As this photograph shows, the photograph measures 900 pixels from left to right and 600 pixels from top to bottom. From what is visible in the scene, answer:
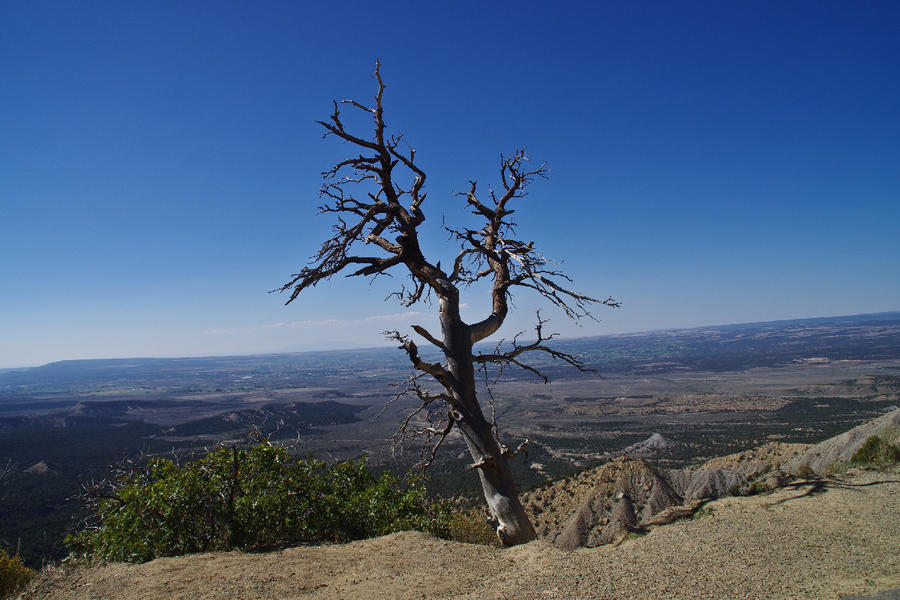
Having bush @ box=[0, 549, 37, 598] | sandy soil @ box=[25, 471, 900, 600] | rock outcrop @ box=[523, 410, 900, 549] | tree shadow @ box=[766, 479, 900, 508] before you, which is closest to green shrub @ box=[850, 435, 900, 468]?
tree shadow @ box=[766, 479, 900, 508]

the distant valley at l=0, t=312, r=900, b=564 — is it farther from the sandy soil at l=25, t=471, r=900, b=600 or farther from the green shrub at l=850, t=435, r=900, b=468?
the green shrub at l=850, t=435, r=900, b=468

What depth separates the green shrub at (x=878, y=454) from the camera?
860 cm

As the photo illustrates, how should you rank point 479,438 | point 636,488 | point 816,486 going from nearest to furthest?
point 479,438 < point 816,486 < point 636,488

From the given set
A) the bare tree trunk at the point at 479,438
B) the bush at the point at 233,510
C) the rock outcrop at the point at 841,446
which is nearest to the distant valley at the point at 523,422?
the bush at the point at 233,510

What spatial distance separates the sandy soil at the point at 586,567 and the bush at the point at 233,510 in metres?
1.05

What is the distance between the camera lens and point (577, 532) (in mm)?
21594

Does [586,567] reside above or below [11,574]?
above

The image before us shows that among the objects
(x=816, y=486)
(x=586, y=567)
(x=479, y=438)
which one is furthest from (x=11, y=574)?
(x=816, y=486)

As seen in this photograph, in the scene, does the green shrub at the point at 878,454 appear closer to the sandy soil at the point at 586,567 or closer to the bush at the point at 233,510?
the sandy soil at the point at 586,567

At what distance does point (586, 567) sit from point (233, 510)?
5.16 meters

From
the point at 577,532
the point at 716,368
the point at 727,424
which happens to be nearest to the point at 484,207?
the point at 577,532

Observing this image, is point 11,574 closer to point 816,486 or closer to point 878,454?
point 816,486

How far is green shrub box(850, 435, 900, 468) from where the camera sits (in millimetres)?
8602

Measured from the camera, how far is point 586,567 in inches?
176
